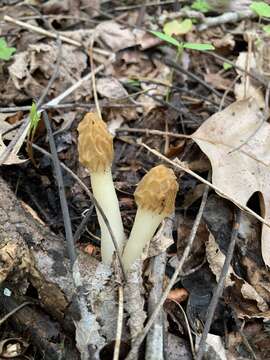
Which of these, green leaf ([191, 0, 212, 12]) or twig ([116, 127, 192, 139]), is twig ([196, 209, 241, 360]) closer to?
twig ([116, 127, 192, 139])

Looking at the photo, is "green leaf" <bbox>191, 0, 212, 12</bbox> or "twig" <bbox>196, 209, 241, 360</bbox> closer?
"twig" <bbox>196, 209, 241, 360</bbox>

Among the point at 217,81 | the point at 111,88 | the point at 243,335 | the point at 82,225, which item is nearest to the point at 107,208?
the point at 82,225

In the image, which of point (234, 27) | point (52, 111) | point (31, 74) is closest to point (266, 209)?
point (52, 111)

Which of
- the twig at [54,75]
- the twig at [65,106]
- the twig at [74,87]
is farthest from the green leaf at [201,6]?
the twig at [65,106]

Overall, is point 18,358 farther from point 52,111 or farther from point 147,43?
point 147,43

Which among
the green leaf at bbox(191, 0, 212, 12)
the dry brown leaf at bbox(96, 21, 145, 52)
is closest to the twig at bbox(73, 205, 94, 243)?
the dry brown leaf at bbox(96, 21, 145, 52)

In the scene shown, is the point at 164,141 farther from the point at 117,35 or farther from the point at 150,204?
the point at 117,35
